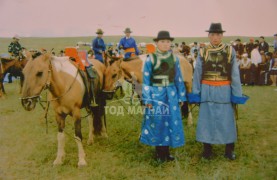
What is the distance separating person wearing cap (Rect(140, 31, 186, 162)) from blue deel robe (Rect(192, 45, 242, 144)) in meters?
0.44

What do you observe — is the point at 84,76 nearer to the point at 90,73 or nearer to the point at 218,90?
the point at 90,73

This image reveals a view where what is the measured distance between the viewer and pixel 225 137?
5.39 m

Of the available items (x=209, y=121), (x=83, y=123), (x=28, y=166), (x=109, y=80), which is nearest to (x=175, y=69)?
(x=209, y=121)

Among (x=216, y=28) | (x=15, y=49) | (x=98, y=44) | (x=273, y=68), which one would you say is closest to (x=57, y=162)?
(x=216, y=28)

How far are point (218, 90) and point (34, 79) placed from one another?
10.7 ft

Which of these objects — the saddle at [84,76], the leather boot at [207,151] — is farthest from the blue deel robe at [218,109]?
the saddle at [84,76]

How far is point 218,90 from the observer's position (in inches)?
211

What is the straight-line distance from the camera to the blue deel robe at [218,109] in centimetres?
535

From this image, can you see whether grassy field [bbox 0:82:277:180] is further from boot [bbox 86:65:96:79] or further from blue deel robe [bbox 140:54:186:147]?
boot [bbox 86:65:96:79]

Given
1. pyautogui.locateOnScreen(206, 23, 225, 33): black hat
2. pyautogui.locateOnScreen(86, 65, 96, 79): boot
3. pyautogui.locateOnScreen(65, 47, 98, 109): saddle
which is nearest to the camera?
pyautogui.locateOnScreen(206, 23, 225, 33): black hat

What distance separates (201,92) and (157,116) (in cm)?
96

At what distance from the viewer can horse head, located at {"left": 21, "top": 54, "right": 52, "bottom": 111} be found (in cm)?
495

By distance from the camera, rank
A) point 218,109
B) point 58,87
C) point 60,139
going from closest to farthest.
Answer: point 218,109 → point 58,87 → point 60,139

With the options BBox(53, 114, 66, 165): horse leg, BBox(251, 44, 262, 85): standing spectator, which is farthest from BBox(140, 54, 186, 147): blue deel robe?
BBox(251, 44, 262, 85): standing spectator
